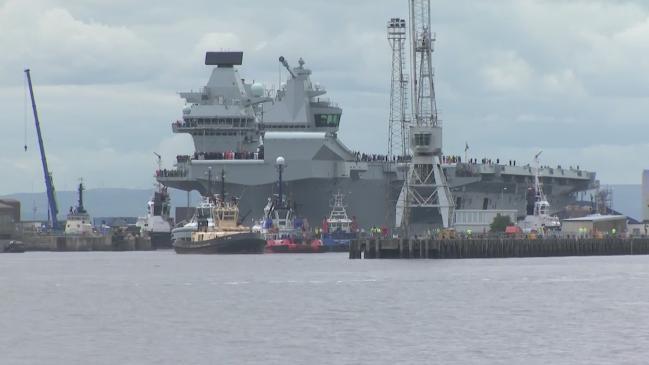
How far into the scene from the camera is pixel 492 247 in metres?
A: 143

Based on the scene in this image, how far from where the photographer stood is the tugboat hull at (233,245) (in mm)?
151500

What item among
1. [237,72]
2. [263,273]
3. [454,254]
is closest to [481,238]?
[454,254]

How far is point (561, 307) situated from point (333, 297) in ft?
41.8

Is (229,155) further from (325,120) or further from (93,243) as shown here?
(93,243)

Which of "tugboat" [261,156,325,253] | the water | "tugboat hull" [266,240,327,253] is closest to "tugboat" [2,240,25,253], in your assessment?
"tugboat" [261,156,325,253]

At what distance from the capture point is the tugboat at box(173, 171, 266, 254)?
15175cm

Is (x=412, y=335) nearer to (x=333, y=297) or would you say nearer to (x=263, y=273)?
(x=333, y=297)

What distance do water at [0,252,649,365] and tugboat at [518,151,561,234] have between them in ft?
189

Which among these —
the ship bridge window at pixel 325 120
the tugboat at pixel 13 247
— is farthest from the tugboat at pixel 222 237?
the tugboat at pixel 13 247

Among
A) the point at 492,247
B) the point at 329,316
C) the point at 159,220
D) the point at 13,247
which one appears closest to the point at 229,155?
the point at 159,220

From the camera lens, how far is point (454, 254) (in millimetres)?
135625

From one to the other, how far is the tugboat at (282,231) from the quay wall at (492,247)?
23.2m

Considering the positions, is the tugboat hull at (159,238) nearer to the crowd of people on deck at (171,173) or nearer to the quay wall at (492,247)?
the crowd of people on deck at (171,173)

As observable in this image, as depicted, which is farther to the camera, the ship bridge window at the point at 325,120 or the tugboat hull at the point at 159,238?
the tugboat hull at the point at 159,238
